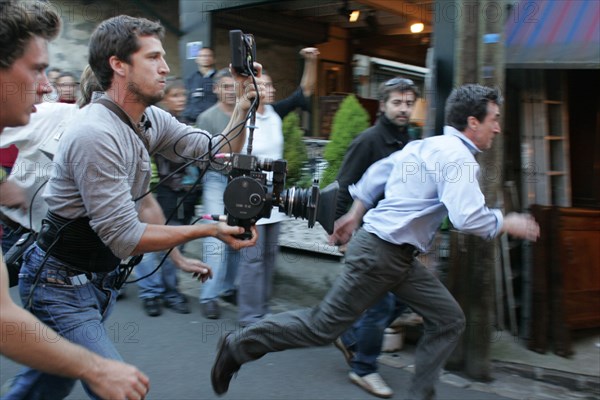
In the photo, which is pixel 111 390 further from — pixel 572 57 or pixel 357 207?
pixel 572 57

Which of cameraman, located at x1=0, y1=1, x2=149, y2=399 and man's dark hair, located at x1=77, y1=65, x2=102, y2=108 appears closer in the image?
cameraman, located at x1=0, y1=1, x2=149, y2=399

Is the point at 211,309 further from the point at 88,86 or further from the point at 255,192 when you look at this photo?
the point at 255,192

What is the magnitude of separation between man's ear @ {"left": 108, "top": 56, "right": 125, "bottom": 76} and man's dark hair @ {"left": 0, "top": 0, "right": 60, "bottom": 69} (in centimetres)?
72

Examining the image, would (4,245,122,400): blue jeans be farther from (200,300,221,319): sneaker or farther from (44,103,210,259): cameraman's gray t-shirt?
(200,300,221,319): sneaker

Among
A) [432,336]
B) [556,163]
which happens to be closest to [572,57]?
[556,163]

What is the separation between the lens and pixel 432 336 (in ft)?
11.3

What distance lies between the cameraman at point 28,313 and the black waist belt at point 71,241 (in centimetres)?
70

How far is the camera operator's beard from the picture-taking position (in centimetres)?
267

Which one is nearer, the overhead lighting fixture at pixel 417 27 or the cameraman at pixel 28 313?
the cameraman at pixel 28 313

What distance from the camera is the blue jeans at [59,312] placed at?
8.45ft

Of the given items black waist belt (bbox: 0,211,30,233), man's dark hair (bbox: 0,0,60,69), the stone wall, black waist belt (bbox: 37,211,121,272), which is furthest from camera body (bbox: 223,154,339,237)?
the stone wall

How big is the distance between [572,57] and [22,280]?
3992 mm

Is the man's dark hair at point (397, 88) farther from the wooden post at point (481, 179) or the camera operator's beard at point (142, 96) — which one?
the camera operator's beard at point (142, 96)

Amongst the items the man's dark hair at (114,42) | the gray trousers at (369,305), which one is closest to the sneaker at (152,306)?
the gray trousers at (369,305)
